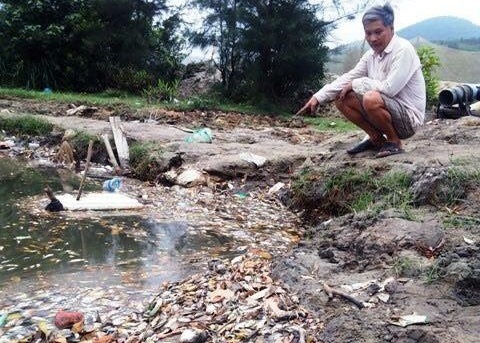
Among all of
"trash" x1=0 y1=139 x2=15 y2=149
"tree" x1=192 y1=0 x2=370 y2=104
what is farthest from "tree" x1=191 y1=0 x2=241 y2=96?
"trash" x1=0 y1=139 x2=15 y2=149

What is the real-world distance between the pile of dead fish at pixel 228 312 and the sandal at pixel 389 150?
7.98ft

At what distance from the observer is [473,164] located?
4.42 metres

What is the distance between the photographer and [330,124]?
11.4 m

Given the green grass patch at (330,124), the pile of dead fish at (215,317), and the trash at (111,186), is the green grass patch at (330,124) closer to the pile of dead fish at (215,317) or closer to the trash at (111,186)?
Answer: the trash at (111,186)

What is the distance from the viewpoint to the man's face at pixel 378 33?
474 centimetres

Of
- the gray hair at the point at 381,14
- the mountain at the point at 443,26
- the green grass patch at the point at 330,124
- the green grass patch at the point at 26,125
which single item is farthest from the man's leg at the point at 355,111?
the mountain at the point at 443,26

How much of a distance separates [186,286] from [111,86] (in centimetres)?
1318

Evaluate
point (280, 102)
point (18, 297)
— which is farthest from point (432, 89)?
point (18, 297)

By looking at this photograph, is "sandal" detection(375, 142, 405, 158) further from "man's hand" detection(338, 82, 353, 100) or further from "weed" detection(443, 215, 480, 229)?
"weed" detection(443, 215, 480, 229)

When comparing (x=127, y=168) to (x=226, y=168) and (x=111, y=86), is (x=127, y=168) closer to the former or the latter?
(x=226, y=168)

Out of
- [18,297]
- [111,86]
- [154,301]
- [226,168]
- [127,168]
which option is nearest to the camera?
[154,301]

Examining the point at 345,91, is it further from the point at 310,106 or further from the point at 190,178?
the point at 190,178

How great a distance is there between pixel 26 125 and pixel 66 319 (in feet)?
22.7

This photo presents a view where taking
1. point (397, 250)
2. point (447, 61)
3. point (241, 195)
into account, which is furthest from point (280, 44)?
point (397, 250)
